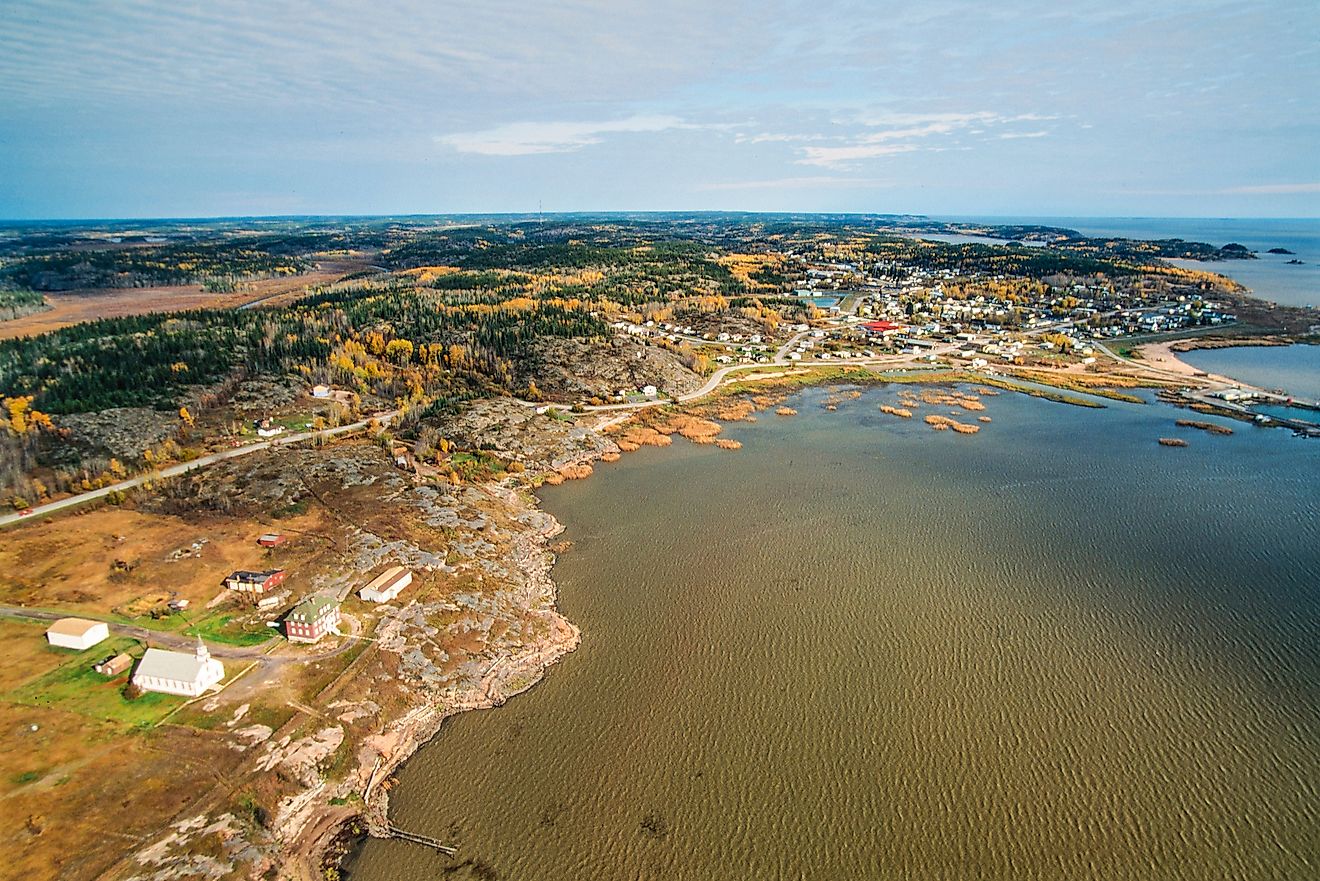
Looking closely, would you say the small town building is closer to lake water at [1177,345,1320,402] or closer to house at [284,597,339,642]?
house at [284,597,339,642]

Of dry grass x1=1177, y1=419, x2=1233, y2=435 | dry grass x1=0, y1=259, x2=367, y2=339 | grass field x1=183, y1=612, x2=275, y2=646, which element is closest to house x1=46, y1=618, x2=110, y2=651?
grass field x1=183, y1=612, x2=275, y2=646

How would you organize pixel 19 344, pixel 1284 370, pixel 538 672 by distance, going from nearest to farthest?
pixel 538 672 < pixel 19 344 < pixel 1284 370

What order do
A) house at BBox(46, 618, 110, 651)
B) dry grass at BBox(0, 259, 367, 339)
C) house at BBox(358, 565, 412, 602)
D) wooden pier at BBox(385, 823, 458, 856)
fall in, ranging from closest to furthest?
wooden pier at BBox(385, 823, 458, 856), house at BBox(46, 618, 110, 651), house at BBox(358, 565, 412, 602), dry grass at BBox(0, 259, 367, 339)

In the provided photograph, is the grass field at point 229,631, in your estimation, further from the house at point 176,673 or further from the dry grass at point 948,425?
the dry grass at point 948,425

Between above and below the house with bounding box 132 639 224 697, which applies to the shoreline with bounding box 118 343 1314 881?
below

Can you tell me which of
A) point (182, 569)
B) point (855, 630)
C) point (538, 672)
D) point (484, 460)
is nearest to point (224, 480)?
point (182, 569)

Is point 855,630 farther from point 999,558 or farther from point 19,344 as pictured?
point 19,344
